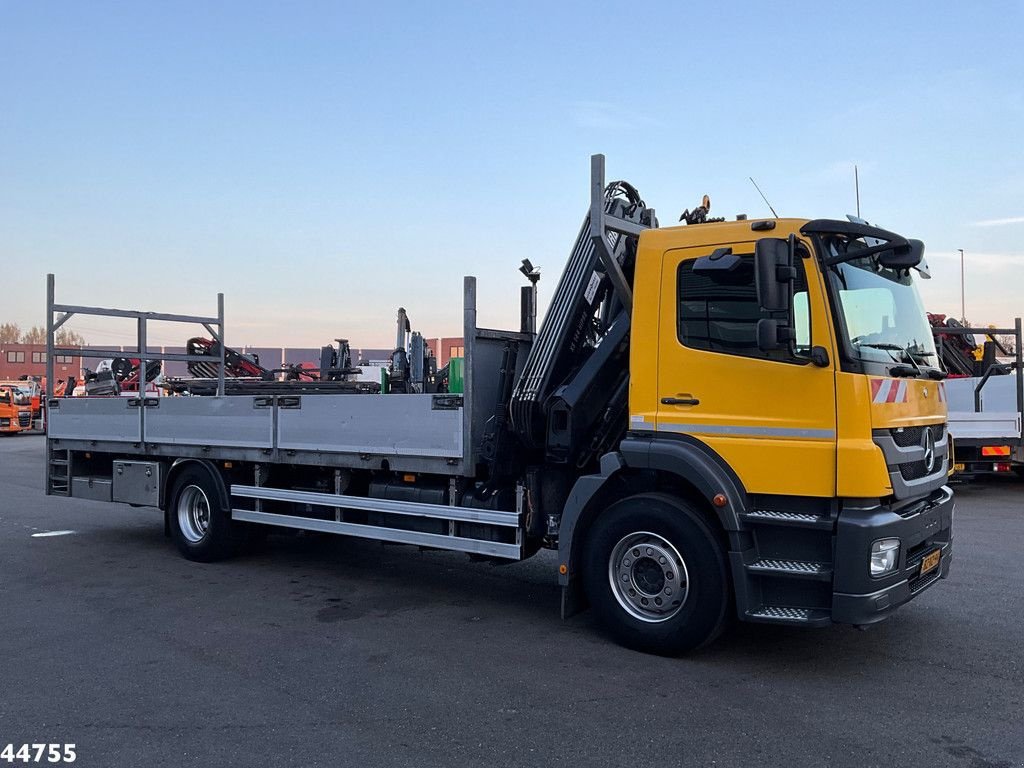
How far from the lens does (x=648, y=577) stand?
215 inches

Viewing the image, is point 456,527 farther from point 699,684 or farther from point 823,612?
point 823,612

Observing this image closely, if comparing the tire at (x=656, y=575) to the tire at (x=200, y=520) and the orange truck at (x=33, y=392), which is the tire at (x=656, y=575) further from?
the orange truck at (x=33, y=392)

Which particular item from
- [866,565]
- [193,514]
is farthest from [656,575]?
[193,514]

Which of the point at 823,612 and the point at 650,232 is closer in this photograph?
the point at 823,612

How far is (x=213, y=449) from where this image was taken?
8633 millimetres

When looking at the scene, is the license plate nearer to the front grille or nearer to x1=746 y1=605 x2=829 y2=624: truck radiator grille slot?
the front grille

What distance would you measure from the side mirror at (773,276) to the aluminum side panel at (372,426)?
260 cm

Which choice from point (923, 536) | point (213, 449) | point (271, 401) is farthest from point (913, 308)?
point (213, 449)

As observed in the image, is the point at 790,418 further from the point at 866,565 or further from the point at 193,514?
the point at 193,514

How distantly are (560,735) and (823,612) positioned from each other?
1.71 m

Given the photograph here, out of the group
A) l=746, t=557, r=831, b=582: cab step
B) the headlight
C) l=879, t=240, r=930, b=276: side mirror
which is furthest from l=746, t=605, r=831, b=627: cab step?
l=879, t=240, r=930, b=276: side mirror

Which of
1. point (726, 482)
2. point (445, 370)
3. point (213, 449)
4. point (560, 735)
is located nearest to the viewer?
point (560, 735)

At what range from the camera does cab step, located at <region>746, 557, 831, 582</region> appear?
4.80 m

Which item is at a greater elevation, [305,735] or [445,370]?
[445,370]
